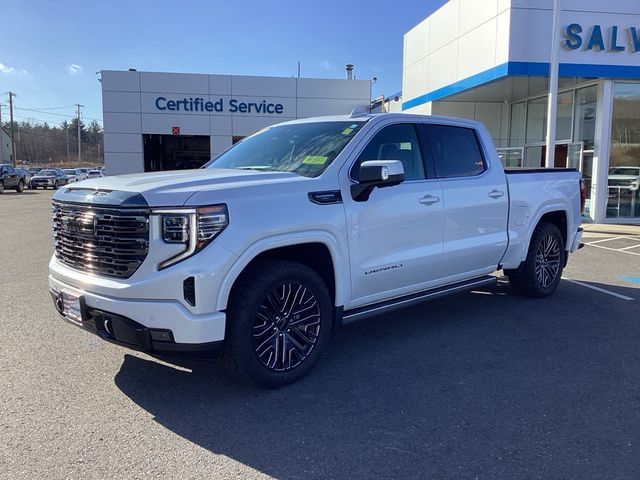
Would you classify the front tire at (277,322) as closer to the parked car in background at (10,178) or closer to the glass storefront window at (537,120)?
the glass storefront window at (537,120)

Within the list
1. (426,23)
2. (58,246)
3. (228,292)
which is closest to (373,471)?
(228,292)

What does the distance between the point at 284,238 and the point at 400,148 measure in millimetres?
1761

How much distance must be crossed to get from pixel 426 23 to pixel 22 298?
17.1 metres

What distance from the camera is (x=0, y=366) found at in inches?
177

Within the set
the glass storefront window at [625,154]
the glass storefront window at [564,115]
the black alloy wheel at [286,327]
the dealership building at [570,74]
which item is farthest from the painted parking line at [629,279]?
the glass storefront window at [564,115]

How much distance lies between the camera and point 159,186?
3658 millimetres

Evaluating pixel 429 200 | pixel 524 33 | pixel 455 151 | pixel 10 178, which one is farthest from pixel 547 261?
pixel 10 178

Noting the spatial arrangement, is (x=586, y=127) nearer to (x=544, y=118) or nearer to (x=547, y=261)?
(x=544, y=118)

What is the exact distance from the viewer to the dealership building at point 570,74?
1430cm

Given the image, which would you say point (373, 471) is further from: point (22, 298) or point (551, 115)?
point (551, 115)

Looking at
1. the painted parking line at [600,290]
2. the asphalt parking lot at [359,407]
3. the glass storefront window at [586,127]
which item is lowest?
the asphalt parking lot at [359,407]

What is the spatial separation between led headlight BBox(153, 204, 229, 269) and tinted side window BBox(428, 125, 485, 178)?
263 centimetres

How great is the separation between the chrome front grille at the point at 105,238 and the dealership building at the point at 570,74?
1290 cm

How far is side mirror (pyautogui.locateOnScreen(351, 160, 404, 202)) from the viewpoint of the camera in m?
4.22
